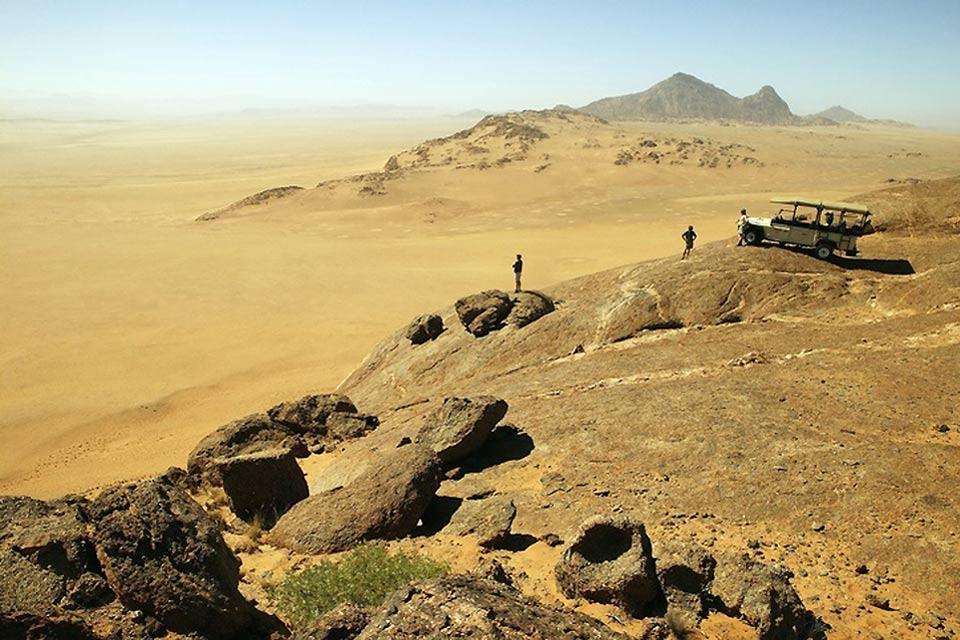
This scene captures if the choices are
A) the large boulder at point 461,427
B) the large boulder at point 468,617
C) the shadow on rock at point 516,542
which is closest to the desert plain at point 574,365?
the shadow on rock at point 516,542

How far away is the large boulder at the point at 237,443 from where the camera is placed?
14.5 m

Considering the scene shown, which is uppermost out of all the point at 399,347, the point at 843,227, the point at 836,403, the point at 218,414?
the point at 843,227

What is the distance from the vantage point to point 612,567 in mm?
8125

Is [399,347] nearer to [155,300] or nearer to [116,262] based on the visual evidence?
[155,300]

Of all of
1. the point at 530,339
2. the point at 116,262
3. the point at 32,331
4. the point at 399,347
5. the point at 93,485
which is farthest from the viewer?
the point at 116,262

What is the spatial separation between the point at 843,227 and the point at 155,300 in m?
35.0

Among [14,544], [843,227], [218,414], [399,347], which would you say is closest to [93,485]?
[218,414]

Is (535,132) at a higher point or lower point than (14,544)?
higher

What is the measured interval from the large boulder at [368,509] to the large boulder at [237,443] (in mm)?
3589

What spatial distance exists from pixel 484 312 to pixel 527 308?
4.21ft

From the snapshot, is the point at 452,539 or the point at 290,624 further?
the point at 452,539

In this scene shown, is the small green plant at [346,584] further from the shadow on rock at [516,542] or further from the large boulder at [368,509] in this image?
the large boulder at [368,509]

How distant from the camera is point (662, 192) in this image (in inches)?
2736

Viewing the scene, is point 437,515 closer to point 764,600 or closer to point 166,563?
point 166,563
